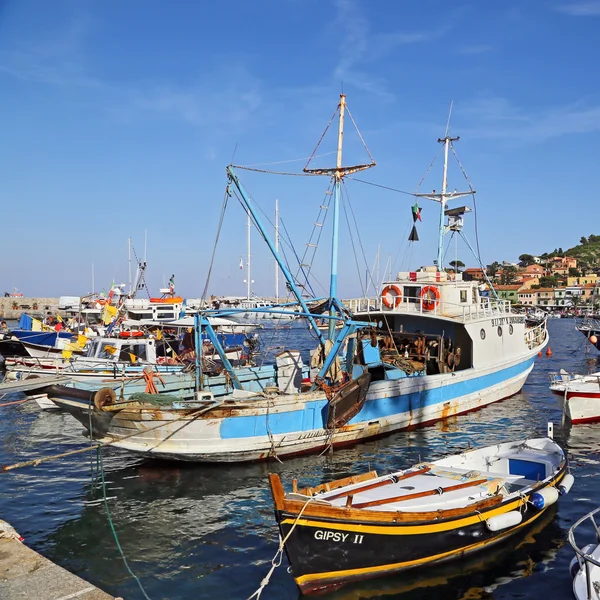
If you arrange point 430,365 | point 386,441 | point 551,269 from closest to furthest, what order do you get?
point 386,441, point 430,365, point 551,269

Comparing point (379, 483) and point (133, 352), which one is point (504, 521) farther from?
point (133, 352)

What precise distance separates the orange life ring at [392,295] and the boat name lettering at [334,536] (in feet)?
50.1

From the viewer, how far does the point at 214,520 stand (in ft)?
41.2

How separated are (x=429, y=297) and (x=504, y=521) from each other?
532 inches

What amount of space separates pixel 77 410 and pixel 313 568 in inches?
339

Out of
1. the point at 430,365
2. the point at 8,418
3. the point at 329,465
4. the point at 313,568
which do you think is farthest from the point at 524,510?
the point at 8,418

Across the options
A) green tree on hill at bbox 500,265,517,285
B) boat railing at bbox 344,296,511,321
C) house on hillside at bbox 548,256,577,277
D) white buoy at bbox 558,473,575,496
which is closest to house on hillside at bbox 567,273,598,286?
green tree on hill at bbox 500,265,517,285

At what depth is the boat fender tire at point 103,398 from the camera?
567 inches

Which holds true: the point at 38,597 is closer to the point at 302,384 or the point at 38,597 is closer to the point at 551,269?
the point at 302,384

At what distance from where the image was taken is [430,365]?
22.5 metres

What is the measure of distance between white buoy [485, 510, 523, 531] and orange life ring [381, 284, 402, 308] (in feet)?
44.9

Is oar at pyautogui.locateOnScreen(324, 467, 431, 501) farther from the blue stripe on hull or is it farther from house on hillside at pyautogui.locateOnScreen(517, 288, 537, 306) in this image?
house on hillside at pyautogui.locateOnScreen(517, 288, 537, 306)

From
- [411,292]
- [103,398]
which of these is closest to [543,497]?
[103,398]

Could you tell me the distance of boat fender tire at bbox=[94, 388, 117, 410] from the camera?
1440 centimetres
